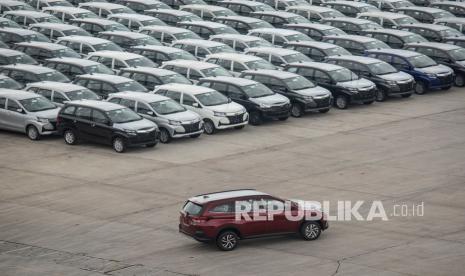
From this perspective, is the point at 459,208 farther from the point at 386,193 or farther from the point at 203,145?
the point at 203,145

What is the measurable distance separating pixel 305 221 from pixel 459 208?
5097mm

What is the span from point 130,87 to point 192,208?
51.0 ft

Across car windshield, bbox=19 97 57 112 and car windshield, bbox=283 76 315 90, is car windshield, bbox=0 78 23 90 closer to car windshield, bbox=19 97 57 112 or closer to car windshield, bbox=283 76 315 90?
car windshield, bbox=19 97 57 112

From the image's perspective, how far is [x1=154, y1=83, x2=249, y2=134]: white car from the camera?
41.4 metres

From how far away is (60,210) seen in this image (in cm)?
3212

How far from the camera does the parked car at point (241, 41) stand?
170 feet

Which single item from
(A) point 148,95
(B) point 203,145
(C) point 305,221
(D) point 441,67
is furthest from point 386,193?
(D) point 441,67

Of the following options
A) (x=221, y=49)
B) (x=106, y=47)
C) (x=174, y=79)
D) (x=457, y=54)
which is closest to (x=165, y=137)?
(x=174, y=79)

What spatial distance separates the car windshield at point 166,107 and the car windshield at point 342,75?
7676 mm

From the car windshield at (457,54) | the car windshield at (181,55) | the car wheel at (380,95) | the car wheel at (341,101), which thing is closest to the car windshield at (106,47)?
the car windshield at (181,55)

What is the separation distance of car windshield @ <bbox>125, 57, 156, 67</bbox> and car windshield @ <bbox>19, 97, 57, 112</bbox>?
21.3 feet

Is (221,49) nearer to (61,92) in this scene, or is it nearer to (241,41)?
(241,41)

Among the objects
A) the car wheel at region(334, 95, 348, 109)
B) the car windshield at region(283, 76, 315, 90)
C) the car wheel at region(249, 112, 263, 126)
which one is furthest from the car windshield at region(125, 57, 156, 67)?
the car wheel at region(334, 95, 348, 109)

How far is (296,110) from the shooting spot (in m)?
44.3
